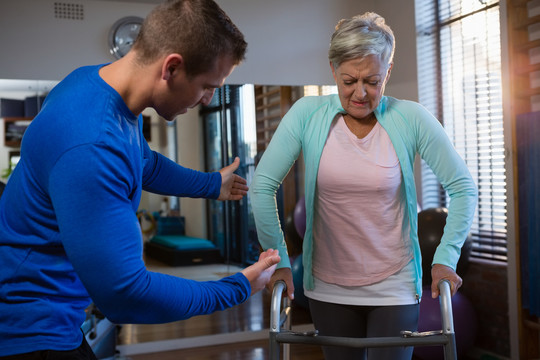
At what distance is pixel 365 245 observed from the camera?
168 cm

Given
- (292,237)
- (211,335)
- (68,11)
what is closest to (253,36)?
(68,11)

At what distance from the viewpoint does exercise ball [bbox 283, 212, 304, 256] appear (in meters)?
4.42

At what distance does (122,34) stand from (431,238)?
2.52 m

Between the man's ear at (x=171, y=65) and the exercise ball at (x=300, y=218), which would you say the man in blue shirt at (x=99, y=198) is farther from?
the exercise ball at (x=300, y=218)

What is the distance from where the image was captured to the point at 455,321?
339cm

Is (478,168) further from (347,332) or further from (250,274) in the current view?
(250,274)

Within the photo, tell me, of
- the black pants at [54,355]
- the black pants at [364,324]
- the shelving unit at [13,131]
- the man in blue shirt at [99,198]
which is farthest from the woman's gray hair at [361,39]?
the shelving unit at [13,131]

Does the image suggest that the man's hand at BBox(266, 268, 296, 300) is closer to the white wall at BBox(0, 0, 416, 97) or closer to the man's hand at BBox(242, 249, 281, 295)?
the man's hand at BBox(242, 249, 281, 295)

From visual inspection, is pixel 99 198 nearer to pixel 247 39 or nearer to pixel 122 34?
pixel 122 34

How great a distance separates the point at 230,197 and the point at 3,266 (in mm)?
681

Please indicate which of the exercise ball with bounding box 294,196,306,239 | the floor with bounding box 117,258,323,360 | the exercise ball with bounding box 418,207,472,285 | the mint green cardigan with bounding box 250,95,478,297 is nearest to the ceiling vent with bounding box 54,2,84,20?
the floor with bounding box 117,258,323,360

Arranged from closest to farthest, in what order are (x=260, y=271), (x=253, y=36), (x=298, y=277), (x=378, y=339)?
(x=260, y=271) → (x=378, y=339) → (x=298, y=277) → (x=253, y=36)

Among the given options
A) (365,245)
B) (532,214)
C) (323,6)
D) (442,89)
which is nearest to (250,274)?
(365,245)

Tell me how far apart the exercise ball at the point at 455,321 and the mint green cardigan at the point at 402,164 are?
1.76 m
